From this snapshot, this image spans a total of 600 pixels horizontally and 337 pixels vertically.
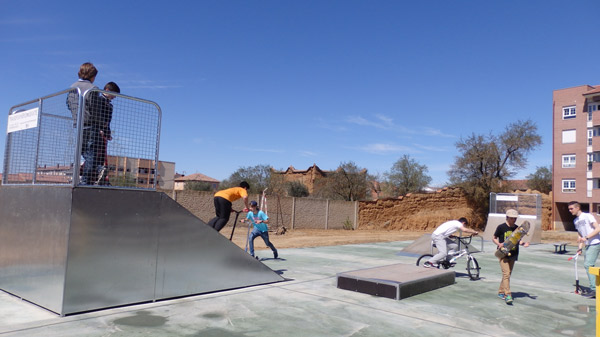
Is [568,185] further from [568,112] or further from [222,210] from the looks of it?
[222,210]

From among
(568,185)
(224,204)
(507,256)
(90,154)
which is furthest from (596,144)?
(90,154)

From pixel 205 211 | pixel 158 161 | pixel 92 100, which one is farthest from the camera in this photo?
pixel 205 211

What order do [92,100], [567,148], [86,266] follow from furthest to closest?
[567,148], [92,100], [86,266]

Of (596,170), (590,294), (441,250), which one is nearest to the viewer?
(590,294)

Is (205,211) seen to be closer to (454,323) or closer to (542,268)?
(542,268)

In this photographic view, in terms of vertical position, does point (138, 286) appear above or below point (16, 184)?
below

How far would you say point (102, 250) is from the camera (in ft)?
19.3

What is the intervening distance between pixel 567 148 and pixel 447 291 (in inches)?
1775

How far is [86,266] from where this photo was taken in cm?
570

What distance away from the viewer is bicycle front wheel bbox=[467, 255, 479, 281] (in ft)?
31.8

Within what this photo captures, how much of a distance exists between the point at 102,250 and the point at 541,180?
2736 inches

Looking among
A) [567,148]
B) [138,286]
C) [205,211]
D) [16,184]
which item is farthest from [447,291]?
[567,148]

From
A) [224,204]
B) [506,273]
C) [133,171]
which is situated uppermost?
[133,171]

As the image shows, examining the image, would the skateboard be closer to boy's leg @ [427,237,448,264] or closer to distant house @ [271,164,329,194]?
boy's leg @ [427,237,448,264]
